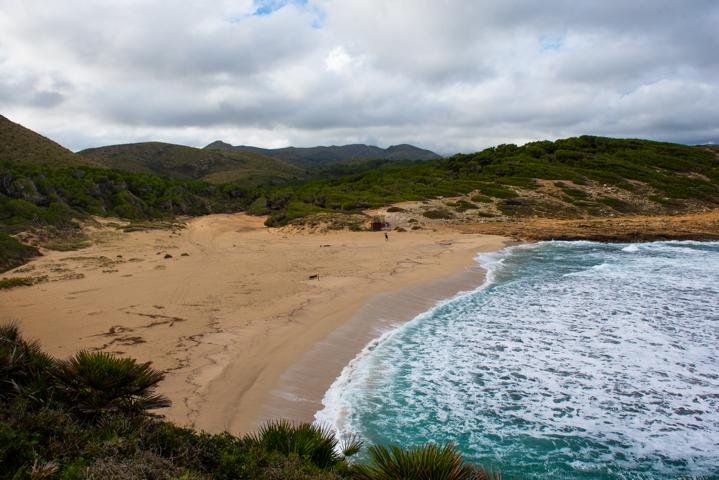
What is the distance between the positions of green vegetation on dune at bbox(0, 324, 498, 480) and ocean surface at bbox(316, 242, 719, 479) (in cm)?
233

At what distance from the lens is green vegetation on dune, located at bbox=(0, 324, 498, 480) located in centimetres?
352

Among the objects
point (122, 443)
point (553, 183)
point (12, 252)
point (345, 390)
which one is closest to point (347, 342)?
point (345, 390)

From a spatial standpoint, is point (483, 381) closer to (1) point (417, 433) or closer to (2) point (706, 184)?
(1) point (417, 433)

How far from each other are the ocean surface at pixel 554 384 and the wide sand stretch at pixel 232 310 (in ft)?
3.01

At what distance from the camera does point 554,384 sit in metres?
8.15

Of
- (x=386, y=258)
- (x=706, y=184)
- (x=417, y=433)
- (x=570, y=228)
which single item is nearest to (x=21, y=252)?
(x=386, y=258)

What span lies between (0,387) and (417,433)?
531cm

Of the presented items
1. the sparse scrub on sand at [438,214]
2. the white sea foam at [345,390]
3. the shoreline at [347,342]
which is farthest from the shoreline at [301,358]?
the sparse scrub on sand at [438,214]

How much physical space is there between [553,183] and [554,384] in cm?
4130

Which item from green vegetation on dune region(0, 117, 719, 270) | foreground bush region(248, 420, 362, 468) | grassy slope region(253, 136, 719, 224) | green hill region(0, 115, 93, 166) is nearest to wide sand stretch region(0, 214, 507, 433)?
foreground bush region(248, 420, 362, 468)

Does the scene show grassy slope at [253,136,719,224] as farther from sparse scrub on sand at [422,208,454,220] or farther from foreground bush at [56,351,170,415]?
foreground bush at [56,351,170,415]

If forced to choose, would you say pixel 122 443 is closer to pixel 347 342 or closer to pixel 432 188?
pixel 347 342

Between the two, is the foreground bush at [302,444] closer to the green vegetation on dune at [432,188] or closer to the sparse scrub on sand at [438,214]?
the green vegetation on dune at [432,188]

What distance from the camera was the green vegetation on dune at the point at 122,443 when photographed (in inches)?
139
